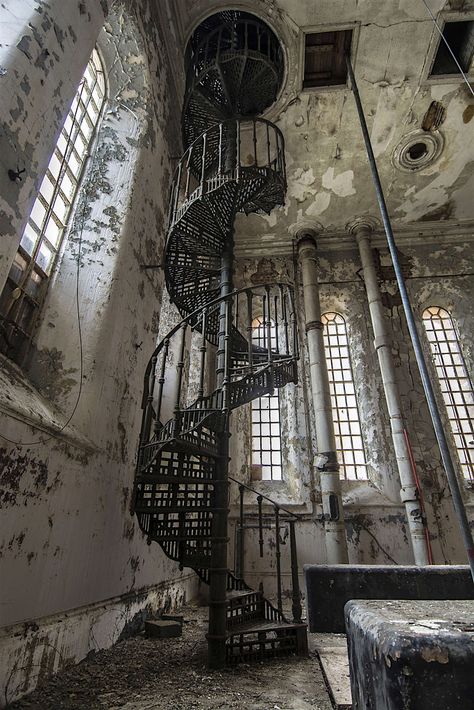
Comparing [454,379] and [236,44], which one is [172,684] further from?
[236,44]

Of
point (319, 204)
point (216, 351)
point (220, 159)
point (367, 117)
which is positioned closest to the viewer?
point (220, 159)

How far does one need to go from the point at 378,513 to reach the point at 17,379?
5.50 m

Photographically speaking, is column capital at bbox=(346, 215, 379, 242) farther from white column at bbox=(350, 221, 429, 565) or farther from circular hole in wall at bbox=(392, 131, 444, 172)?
circular hole in wall at bbox=(392, 131, 444, 172)

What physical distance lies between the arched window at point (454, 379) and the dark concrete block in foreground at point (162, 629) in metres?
5.09

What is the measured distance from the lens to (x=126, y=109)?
179 inches

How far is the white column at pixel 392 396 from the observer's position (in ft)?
18.0

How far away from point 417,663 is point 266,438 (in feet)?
20.3

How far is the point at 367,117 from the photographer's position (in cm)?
646

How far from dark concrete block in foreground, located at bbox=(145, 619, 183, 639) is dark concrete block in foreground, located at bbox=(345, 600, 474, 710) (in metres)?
3.02

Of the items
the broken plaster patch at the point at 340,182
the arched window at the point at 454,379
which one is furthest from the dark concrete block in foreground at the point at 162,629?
the broken plaster patch at the point at 340,182

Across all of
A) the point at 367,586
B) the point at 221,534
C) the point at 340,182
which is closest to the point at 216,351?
the point at 221,534

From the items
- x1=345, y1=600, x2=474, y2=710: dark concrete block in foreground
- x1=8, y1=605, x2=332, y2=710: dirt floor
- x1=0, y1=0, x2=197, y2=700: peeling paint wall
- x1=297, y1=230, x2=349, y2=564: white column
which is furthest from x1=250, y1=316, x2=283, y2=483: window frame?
x1=345, y1=600, x2=474, y2=710: dark concrete block in foreground

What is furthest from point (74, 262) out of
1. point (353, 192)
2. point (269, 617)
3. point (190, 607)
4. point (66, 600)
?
point (353, 192)

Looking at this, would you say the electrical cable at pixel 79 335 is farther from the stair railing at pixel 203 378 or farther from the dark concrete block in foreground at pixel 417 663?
the dark concrete block in foreground at pixel 417 663
